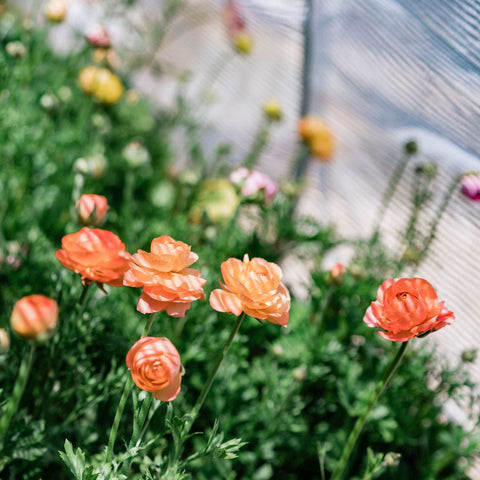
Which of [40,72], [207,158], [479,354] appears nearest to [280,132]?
[207,158]

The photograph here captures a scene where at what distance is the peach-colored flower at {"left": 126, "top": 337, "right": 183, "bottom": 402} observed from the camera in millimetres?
557

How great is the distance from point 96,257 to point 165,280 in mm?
100

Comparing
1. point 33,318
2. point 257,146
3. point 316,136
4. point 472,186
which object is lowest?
point 257,146

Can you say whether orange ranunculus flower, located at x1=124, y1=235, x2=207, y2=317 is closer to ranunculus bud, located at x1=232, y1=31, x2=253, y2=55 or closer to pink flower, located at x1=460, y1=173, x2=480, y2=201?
pink flower, located at x1=460, y1=173, x2=480, y2=201

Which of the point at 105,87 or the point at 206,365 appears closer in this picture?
the point at 206,365

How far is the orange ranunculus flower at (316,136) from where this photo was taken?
1475 mm

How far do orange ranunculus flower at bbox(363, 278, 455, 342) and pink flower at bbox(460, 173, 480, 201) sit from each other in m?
0.42

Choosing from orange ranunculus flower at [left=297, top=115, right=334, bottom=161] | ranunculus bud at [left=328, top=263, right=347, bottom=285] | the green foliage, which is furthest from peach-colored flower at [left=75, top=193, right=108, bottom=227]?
orange ranunculus flower at [left=297, top=115, right=334, bottom=161]

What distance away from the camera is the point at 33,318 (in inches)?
23.2

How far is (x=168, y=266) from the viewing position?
592 mm

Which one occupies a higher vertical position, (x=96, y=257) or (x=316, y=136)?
(x=96, y=257)

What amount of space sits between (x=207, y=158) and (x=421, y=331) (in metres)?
1.32

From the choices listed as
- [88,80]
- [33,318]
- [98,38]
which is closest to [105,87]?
[88,80]

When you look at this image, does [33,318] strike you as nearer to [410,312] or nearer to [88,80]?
[410,312]
